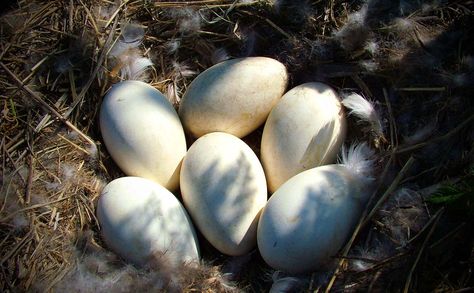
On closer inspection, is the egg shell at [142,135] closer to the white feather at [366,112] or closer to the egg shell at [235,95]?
the egg shell at [235,95]

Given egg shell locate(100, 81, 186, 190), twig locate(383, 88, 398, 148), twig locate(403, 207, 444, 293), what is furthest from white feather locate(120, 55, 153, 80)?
twig locate(403, 207, 444, 293)

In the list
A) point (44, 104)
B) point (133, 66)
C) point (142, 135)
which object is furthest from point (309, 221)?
point (44, 104)

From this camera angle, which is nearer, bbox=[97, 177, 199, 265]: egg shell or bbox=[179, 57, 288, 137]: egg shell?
bbox=[97, 177, 199, 265]: egg shell

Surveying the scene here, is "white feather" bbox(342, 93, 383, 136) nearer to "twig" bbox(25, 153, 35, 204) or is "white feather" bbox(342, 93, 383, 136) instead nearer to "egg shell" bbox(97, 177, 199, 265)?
"egg shell" bbox(97, 177, 199, 265)

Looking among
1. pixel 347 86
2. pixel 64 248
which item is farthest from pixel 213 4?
pixel 64 248

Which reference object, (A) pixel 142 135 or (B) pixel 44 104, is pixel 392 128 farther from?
(B) pixel 44 104

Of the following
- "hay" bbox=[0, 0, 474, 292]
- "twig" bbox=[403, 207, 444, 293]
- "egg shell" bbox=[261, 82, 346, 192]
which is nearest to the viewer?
"twig" bbox=[403, 207, 444, 293]

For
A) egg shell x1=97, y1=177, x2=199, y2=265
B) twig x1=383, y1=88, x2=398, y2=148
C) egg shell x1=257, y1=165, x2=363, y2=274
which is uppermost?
twig x1=383, y1=88, x2=398, y2=148
